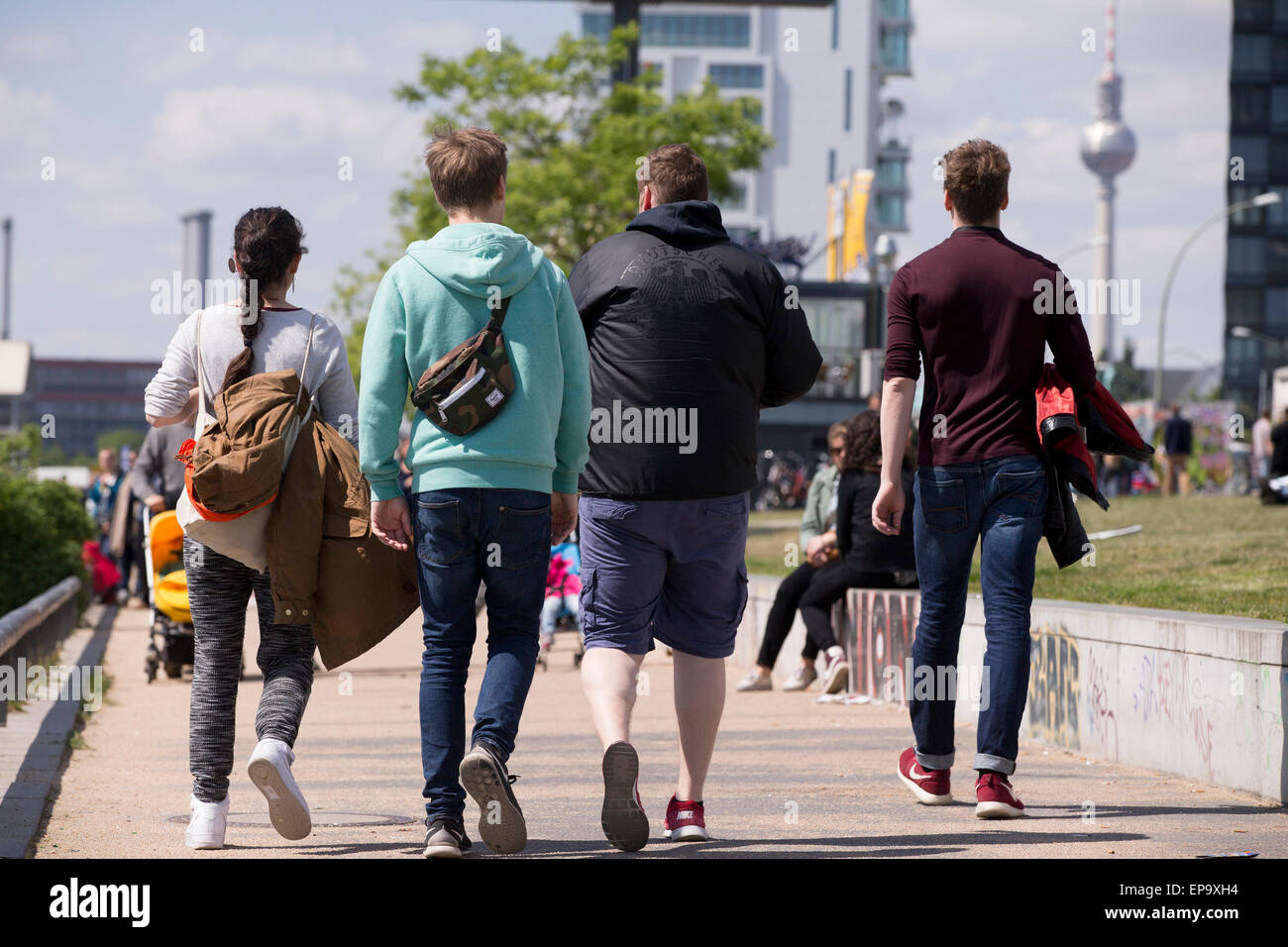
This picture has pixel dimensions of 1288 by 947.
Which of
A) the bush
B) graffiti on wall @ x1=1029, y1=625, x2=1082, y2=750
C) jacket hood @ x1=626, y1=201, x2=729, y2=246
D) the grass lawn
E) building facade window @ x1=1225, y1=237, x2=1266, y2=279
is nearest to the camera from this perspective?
jacket hood @ x1=626, y1=201, x2=729, y2=246

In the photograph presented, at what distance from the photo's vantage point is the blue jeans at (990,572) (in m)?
5.88

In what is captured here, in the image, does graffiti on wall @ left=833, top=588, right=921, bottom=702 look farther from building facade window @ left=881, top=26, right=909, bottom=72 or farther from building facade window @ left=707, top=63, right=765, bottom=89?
building facade window @ left=881, top=26, right=909, bottom=72

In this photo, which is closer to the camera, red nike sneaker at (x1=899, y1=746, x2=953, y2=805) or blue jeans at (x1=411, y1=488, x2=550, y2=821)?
blue jeans at (x1=411, y1=488, x2=550, y2=821)

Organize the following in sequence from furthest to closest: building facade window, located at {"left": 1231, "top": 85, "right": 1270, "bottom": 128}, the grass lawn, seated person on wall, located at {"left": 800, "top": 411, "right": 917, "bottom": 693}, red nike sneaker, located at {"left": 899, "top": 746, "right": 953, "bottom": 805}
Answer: building facade window, located at {"left": 1231, "top": 85, "right": 1270, "bottom": 128}
seated person on wall, located at {"left": 800, "top": 411, "right": 917, "bottom": 693}
the grass lawn
red nike sneaker, located at {"left": 899, "top": 746, "right": 953, "bottom": 805}

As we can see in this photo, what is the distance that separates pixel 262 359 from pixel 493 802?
5.08 feet

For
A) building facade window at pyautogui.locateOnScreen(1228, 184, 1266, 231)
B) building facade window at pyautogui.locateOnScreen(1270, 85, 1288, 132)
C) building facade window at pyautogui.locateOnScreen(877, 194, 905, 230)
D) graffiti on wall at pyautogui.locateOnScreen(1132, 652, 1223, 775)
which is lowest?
graffiti on wall at pyautogui.locateOnScreen(1132, 652, 1223, 775)

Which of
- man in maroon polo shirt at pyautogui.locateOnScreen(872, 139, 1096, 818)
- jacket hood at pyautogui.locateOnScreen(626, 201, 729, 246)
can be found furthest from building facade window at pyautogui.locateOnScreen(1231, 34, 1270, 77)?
jacket hood at pyautogui.locateOnScreen(626, 201, 729, 246)

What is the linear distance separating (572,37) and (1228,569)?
886 inches

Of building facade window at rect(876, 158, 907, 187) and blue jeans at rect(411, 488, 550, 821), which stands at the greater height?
building facade window at rect(876, 158, 907, 187)

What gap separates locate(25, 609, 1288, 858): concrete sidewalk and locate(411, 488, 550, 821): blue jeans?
42 cm

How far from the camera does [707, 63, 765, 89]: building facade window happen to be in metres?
115

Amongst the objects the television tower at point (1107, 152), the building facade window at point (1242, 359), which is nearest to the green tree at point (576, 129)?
the building facade window at point (1242, 359)

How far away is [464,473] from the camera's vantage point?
4914mm
